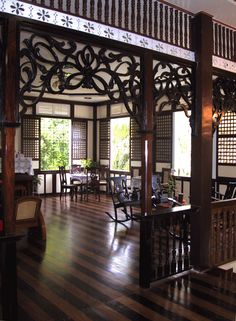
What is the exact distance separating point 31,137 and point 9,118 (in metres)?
7.10

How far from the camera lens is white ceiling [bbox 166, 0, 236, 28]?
3574 millimetres

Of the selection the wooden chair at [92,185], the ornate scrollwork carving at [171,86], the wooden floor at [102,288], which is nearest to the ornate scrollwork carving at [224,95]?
the ornate scrollwork carving at [171,86]

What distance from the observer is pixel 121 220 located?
21.4 ft

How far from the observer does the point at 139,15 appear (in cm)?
332

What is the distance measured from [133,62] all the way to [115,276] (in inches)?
90.1

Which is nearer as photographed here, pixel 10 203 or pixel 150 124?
pixel 10 203

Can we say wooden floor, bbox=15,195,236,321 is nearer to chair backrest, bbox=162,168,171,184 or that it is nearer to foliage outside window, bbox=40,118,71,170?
chair backrest, bbox=162,168,171,184

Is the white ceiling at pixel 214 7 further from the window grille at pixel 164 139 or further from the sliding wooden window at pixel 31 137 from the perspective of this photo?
the sliding wooden window at pixel 31 137

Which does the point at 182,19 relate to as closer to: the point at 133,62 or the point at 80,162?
the point at 133,62

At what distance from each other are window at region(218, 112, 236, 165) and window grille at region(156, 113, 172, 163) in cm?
146

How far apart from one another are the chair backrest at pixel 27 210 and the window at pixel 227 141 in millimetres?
4279

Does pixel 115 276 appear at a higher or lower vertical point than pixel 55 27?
lower

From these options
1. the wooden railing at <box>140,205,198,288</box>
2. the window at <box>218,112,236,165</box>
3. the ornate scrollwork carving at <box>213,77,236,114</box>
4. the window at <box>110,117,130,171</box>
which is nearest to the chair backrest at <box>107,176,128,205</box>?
the window at <box>218,112,236,165</box>

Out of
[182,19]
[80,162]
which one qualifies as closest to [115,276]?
[182,19]
